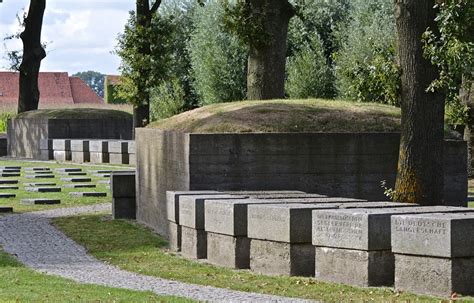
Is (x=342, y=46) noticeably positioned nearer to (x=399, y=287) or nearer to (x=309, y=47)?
(x=309, y=47)

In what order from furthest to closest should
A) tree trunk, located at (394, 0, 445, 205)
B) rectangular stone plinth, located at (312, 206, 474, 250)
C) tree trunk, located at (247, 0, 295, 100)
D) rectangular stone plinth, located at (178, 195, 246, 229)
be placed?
tree trunk, located at (247, 0, 295, 100)
tree trunk, located at (394, 0, 445, 205)
rectangular stone plinth, located at (178, 195, 246, 229)
rectangular stone plinth, located at (312, 206, 474, 250)

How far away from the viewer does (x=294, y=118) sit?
1961 cm

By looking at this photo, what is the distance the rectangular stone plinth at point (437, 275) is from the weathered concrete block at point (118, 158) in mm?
29218

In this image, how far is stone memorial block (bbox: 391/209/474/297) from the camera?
12.7m

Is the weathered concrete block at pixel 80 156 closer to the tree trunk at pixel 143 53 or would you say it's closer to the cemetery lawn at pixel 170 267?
the tree trunk at pixel 143 53

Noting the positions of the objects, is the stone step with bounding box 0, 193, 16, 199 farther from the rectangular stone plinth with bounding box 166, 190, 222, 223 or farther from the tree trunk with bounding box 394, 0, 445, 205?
the tree trunk with bounding box 394, 0, 445, 205

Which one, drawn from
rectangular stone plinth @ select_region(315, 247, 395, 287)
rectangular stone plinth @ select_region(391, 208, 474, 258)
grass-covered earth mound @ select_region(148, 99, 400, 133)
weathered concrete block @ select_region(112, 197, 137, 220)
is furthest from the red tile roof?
rectangular stone plinth @ select_region(391, 208, 474, 258)

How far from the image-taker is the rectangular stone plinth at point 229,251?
1560 cm

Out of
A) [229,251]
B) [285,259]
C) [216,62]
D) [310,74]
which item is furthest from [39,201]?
[216,62]

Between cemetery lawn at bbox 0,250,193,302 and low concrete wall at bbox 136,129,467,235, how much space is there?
4574mm

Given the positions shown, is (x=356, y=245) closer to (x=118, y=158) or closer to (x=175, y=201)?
(x=175, y=201)

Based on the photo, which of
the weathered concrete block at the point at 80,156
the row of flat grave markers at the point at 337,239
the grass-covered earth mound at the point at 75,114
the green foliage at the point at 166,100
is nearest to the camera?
the row of flat grave markers at the point at 337,239

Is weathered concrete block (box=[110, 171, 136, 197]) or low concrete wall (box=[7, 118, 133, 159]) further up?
low concrete wall (box=[7, 118, 133, 159])

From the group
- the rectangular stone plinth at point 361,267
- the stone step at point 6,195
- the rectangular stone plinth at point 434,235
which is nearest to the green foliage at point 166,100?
the stone step at point 6,195
